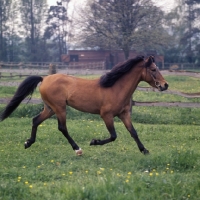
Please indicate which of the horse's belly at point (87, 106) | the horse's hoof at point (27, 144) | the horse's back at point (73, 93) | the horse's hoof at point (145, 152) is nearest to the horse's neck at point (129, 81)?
the horse's back at point (73, 93)

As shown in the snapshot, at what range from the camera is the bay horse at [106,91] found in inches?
296

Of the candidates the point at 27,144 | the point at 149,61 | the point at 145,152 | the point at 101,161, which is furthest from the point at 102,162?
the point at 149,61

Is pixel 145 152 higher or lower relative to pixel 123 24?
lower

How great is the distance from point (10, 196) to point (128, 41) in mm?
30490

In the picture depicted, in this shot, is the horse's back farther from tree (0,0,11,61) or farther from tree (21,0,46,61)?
tree (21,0,46,61)

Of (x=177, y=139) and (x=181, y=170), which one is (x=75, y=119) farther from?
(x=181, y=170)

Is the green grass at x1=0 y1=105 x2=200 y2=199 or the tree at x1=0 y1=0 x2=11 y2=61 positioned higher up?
the tree at x1=0 y1=0 x2=11 y2=61

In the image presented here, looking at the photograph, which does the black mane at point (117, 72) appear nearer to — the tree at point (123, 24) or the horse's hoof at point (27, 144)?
the horse's hoof at point (27, 144)

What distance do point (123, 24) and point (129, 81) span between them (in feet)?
91.9

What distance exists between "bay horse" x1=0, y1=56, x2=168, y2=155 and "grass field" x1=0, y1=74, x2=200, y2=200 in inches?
21.2

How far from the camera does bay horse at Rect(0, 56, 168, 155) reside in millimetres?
7520

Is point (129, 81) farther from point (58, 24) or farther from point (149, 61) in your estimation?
point (58, 24)

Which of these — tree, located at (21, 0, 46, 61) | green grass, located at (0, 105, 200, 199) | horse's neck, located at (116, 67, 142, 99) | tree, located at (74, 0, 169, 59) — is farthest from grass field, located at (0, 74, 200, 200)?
tree, located at (21, 0, 46, 61)

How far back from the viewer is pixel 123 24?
115 ft
